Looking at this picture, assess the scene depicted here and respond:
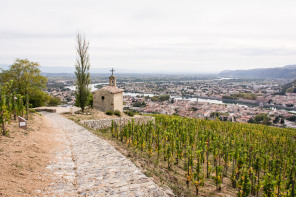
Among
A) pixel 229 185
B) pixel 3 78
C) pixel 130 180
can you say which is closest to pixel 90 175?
pixel 130 180

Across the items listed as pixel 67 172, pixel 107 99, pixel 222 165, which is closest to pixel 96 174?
pixel 67 172

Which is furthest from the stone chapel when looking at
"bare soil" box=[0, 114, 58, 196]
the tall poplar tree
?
"bare soil" box=[0, 114, 58, 196]

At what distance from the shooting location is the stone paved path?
17.9 ft

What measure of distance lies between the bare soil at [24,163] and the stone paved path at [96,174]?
372mm

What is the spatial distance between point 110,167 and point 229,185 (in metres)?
6.25

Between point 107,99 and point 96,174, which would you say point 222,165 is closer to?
point 96,174

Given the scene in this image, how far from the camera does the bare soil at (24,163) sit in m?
5.01

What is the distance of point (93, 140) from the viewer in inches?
437

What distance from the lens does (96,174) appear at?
6668mm

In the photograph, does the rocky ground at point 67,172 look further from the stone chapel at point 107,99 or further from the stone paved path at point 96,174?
the stone chapel at point 107,99

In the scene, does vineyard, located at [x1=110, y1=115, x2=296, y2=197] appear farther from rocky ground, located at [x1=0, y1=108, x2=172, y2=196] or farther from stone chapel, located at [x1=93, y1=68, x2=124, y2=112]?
stone chapel, located at [x1=93, y1=68, x2=124, y2=112]

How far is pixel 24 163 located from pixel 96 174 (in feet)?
7.67

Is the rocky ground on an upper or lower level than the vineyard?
upper

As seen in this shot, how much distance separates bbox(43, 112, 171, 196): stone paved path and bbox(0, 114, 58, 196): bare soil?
372 millimetres
